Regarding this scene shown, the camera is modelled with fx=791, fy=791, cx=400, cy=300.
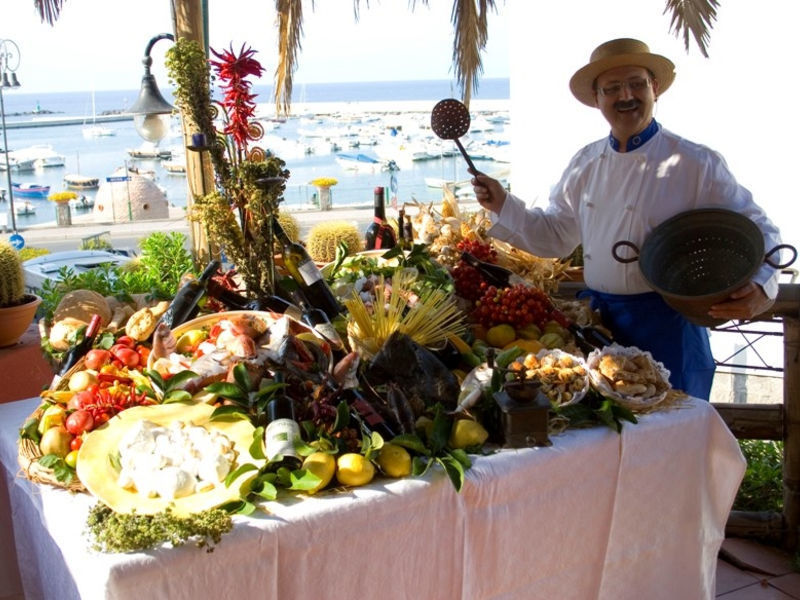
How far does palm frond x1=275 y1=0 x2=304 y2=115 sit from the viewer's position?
5410mm

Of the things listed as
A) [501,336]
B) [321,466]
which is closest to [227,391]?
[321,466]

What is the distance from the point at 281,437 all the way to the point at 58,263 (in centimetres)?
494

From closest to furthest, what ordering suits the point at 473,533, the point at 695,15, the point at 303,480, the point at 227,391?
the point at 303,480 < the point at 473,533 < the point at 227,391 < the point at 695,15

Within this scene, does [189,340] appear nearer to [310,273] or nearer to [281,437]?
[310,273]

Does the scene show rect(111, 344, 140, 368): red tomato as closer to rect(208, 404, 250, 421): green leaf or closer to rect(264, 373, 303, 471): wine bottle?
rect(208, 404, 250, 421): green leaf

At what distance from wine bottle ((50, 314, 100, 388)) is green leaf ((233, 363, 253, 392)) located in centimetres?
56

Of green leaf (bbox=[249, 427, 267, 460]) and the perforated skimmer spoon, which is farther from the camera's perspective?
the perforated skimmer spoon

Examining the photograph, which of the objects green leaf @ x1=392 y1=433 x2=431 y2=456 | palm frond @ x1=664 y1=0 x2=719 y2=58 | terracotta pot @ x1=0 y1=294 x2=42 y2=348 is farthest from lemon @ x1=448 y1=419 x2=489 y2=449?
palm frond @ x1=664 y1=0 x2=719 y2=58

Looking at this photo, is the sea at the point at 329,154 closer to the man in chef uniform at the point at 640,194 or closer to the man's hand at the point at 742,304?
the man in chef uniform at the point at 640,194

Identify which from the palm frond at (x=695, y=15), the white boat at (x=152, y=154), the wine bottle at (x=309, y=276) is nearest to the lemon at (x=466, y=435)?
the wine bottle at (x=309, y=276)

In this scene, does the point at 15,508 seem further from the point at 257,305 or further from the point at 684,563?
the point at 684,563

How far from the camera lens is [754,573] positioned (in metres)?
3.06

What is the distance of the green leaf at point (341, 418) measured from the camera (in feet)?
6.31

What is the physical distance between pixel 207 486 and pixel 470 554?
670 mm
